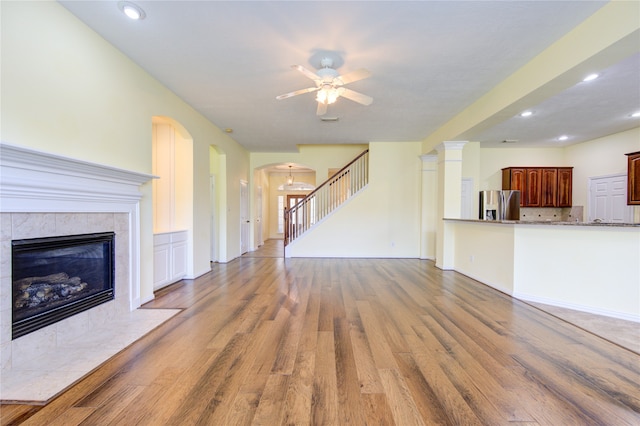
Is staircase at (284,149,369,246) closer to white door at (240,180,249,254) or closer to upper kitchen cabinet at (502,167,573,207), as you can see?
white door at (240,180,249,254)

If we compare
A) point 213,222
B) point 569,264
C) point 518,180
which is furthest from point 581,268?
point 213,222

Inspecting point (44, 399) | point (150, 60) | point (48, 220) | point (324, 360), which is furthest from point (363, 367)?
point (150, 60)

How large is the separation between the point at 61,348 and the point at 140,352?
0.70m

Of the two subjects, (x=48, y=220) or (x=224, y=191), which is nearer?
(x=48, y=220)

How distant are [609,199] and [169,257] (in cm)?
939

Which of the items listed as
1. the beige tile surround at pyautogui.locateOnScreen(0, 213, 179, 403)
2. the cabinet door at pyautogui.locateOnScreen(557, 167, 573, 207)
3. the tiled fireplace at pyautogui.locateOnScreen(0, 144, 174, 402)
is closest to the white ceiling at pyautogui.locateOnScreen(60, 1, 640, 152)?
the tiled fireplace at pyautogui.locateOnScreen(0, 144, 174, 402)

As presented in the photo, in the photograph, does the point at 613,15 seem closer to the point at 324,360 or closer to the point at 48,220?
the point at 324,360

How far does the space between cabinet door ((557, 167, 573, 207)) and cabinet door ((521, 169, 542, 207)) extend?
0.56 meters

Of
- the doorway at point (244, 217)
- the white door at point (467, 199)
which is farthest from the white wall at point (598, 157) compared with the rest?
the doorway at point (244, 217)

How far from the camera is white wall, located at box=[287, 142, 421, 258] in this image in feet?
22.7

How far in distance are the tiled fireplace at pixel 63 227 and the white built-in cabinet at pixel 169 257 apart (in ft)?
2.11

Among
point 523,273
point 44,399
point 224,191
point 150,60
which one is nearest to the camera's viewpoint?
point 44,399

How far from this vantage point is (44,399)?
1.70 m

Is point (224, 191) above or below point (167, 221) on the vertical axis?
above
